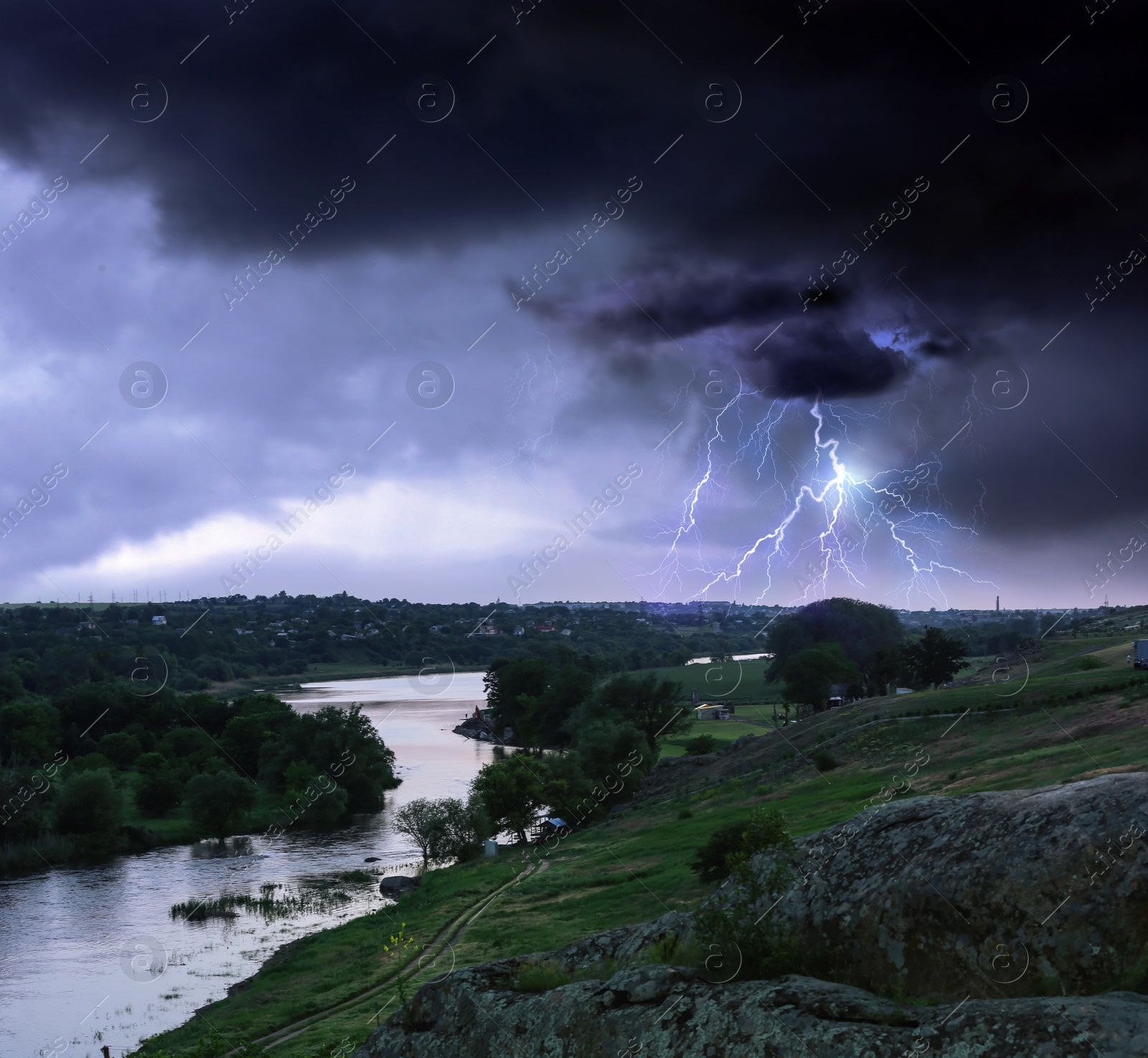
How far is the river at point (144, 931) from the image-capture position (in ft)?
111

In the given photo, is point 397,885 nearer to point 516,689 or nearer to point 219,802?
point 219,802

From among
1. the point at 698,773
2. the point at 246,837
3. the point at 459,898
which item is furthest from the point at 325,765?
the point at 459,898

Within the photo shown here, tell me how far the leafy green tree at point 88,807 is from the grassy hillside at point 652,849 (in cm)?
2990

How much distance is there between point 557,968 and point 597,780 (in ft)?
201

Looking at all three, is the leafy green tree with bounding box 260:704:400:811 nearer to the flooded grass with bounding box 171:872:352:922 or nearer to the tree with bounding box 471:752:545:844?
the tree with bounding box 471:752:545:844

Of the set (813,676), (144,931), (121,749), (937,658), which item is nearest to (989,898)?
(144,931)

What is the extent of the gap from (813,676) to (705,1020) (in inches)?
3604

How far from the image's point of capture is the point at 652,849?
41.4m

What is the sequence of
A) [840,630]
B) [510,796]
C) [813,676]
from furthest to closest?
[840,630] → [813,676] → [510,796]

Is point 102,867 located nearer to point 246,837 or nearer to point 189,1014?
point 246,837

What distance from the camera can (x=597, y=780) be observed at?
70.2 meters

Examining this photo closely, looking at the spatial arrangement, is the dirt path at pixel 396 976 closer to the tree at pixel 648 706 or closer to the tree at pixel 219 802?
the tree at pixel 219 802

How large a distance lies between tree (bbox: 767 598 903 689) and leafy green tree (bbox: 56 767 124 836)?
8155 centimetres

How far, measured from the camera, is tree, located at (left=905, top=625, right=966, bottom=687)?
92.1 meters
